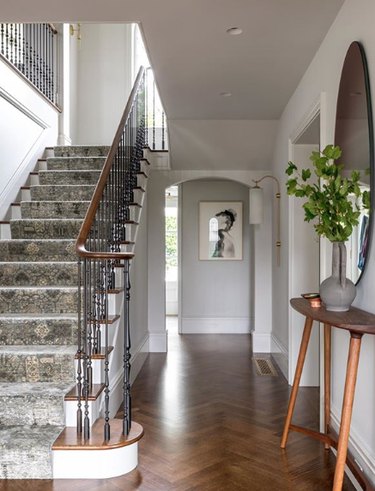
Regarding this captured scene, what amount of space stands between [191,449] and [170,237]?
675 centimetres

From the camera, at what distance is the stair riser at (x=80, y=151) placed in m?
5.64

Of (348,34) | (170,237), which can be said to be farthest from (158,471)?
(170,237)

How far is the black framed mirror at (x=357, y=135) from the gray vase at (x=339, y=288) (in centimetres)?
11

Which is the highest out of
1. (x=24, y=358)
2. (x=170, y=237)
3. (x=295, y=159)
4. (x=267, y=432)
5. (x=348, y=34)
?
(x=348, y=34)

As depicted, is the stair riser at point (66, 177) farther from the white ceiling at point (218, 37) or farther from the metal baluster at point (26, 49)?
the white ceiling at point (218, 37)

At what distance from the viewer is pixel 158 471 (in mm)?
2646

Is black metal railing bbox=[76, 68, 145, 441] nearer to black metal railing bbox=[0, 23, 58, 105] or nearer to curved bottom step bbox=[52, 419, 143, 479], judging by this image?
curved bottom step bbox=[52, 419, 143, 479]

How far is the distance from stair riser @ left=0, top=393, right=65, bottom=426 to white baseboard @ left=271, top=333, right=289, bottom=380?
248 cm

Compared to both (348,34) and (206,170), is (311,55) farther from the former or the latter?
(206,170)

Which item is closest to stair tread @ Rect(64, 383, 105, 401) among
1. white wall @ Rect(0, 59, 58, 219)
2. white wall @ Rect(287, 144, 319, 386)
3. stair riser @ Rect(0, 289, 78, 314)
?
stair riser @ Rect(0, 289, 78, 314)

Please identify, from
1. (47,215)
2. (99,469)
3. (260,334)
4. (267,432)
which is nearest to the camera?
(99,469)

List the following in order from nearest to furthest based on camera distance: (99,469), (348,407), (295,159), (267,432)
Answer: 1. (348,407)
2. (99,469)
3. (267,432)
4. (295,159)

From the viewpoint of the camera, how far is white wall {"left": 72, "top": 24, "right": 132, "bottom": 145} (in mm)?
7180

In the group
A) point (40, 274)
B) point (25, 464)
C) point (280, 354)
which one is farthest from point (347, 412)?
point (280, 354)
